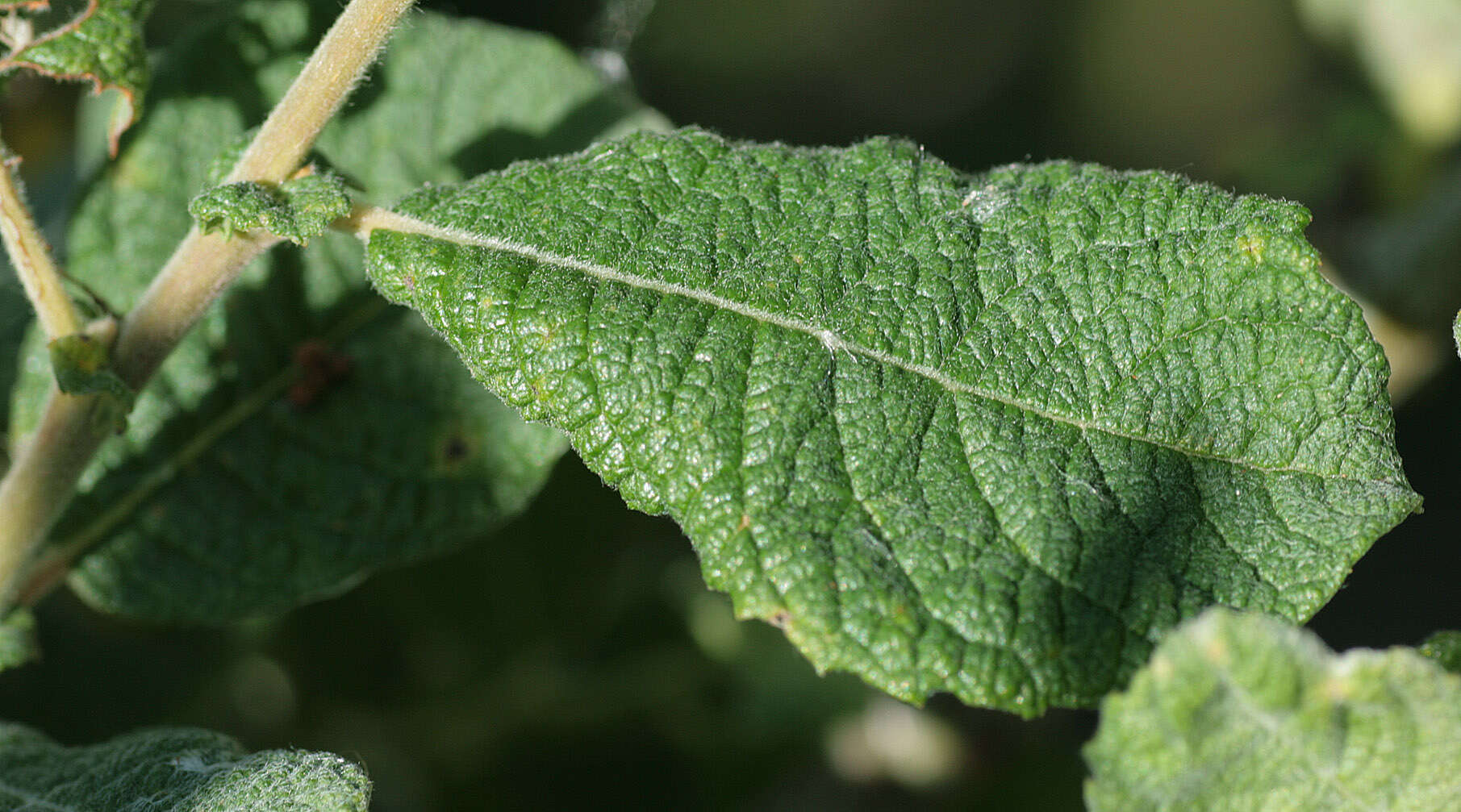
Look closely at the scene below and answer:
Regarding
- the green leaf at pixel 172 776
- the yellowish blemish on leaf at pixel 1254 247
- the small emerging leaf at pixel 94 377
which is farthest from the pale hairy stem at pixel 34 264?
the yellowish blemish on leaf at pixel 1254 247

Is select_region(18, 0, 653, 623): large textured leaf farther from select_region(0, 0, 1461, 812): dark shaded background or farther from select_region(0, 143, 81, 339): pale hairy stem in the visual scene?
select_region(0, 0, 1461, 812): dark shaded background

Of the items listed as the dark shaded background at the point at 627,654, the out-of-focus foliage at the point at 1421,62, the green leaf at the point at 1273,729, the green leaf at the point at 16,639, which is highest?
the out-of-focus foliage at the point at 1421,62

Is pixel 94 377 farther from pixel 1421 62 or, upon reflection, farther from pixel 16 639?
pixel 1421 62

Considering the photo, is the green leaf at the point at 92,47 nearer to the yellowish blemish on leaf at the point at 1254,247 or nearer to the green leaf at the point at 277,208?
the green leaf at the point at 277,208

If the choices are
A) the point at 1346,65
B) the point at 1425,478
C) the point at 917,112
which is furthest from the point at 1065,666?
the point at 917,112

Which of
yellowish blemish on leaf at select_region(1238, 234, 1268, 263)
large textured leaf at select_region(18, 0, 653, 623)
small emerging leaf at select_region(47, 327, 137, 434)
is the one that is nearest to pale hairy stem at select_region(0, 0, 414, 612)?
small emerging leaf at select_region(47, 327, 137, 434)

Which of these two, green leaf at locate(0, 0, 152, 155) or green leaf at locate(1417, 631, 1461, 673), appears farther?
green leaf at locate(0, 0, 152, 155)
